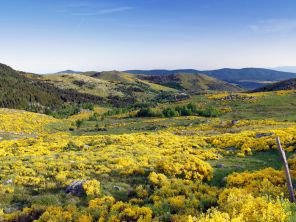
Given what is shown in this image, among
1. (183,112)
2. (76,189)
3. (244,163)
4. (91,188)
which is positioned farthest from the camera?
(183,112)

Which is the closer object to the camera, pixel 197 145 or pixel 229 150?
pixel 229 150

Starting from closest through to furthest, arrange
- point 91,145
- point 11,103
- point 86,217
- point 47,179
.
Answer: point 86,217, point 47,179, point 91,145, point 11,103

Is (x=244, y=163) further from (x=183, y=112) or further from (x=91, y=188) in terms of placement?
(x=183, y=112)

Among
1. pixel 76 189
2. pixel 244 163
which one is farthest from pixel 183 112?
pixel 76 189

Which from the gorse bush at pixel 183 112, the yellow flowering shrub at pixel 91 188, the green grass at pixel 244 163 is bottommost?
the gorse bush at pixel 183 112

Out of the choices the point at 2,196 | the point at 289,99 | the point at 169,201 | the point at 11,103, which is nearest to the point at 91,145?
the point at 2,196

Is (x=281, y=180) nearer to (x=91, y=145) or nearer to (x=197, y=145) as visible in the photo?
(x=197, y=145)

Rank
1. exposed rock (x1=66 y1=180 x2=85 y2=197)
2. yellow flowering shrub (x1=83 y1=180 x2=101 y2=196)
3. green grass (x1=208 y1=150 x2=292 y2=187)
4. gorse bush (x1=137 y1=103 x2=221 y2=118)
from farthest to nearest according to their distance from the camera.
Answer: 1. gorse bush (x1=137 y1=103 x2=221 y2=118)
2. green grass (x1=208 y1=150 x2=292 y2=187)
3. exposed rock (x1=66 y1=180 x2=85 y2=197)
4. yellow flowering shrub (x1=83 y1=180 x2=101 y2=196)

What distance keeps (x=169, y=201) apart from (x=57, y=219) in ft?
16.7

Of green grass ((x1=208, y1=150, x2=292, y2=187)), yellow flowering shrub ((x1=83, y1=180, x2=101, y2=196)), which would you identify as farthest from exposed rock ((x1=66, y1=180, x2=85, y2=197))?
green grass ((x1=208, y1=150, x2=292, y2=187))

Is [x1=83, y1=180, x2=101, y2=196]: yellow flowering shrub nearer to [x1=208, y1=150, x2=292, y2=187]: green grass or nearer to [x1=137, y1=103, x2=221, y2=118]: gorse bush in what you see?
[x1=208, y1=150, x2=292, y2=187]: green grass

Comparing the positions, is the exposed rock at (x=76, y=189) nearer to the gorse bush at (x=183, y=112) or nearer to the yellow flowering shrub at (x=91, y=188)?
the yellow flowering shrub at (x=91, y=188)

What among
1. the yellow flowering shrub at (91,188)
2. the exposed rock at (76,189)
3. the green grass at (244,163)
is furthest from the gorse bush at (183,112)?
the exposed rock at (76,189)

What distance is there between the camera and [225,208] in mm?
10945
